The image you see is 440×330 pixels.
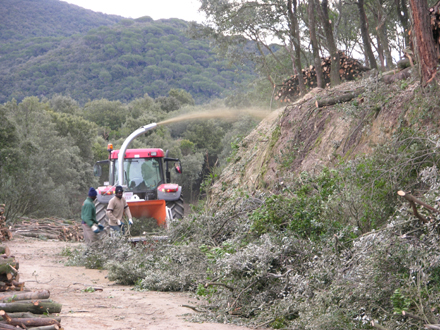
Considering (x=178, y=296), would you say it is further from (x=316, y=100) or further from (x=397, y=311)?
(x=316, y=100)

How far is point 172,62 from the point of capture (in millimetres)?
95750

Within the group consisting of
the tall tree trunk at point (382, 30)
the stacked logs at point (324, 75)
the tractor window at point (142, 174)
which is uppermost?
the tall tree trunk at point (382, 30)

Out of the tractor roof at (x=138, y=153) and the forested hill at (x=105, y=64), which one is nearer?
the tractor roof at (x=138, y=153)

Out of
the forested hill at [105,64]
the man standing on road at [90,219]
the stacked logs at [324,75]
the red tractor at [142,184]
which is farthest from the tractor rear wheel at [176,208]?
the forested hill at [105,64]

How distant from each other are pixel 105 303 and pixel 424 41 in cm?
590

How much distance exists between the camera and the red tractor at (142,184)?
34.2 ft

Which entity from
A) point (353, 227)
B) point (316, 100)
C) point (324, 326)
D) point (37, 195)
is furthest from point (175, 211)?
point (37, 195)

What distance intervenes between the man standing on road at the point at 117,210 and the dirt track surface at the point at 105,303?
1149mm

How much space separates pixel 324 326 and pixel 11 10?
128 metres

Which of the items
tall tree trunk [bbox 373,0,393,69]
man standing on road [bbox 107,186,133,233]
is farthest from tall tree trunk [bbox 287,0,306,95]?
man standing on road [bbox 107,186,133,233]

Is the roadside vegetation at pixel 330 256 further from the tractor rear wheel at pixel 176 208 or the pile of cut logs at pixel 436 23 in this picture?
the tractor rear wheel at pixel 176 208

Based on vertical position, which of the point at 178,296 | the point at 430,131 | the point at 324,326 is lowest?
the point at 178,296

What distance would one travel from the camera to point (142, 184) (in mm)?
11727

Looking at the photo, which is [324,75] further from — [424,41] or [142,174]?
[424,41]
